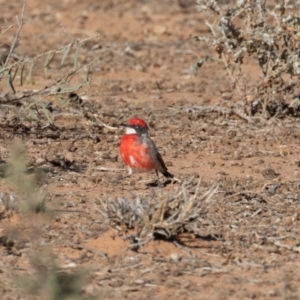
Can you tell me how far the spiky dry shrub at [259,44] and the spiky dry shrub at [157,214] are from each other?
3.73 m

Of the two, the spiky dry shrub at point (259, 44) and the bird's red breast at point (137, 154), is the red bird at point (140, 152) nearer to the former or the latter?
the bird's red breast at point (137, 154)

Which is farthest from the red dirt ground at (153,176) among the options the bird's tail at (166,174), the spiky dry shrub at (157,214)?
the bird's tail at (166,174)

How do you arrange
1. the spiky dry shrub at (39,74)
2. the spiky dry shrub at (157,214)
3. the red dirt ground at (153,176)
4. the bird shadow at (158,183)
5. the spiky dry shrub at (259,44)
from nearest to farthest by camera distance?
the red dirt ground at (153,176) → the spiky dry shrub at (157,214) → the spiky dry shrub at (39,74) → the bird shadow at (158,183) → the spiky dry shrub at (259,44)

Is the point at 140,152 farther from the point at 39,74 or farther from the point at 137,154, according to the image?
the point at 39,74

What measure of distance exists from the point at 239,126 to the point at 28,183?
542 cm

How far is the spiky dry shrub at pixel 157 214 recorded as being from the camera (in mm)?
5805

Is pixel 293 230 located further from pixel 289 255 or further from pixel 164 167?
pixel 164 167

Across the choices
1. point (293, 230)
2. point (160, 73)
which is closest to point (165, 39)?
point (160, 73)

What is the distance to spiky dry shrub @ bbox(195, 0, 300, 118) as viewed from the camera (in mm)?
9383

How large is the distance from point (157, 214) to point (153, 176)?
2.30 m

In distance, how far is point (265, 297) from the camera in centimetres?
529

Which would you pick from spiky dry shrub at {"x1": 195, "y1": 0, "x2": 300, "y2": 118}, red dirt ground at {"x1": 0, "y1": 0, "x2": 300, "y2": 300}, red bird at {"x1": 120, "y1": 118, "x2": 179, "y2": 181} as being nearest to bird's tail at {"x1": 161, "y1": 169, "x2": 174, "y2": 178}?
red bird at {"x1": 120, "y1": 118, "x2": 179, "y2": 181}

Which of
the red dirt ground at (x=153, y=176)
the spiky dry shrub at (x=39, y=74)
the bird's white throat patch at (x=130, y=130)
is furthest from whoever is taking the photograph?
the bird's white throat patch at (x=130, y=130)

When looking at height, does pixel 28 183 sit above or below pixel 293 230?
above
